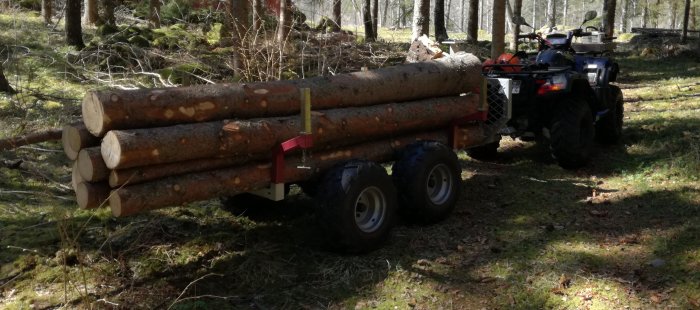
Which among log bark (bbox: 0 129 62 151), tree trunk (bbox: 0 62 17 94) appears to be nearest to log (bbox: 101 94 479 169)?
log bark (bbox: 0 129 62 151)

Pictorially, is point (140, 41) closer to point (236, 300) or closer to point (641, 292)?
point (236, 300)

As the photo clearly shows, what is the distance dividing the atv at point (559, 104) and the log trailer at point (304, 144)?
3.65 ft

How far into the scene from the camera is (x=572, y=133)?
788cm

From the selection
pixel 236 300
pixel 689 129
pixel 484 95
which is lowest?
pixel 236 300

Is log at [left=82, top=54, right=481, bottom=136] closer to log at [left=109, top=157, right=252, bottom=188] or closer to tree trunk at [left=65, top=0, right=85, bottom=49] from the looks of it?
log at [left=109, top=157, right=252, bottom=188]

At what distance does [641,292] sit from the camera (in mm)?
4547

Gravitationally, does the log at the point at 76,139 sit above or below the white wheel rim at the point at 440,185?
above

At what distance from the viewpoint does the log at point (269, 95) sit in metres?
4.37

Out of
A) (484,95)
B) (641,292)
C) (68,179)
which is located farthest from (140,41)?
(641,292)

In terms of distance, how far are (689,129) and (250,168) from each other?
7.09 metres

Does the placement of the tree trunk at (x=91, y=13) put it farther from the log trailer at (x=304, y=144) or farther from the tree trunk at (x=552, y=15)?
the tree trunk at (x=552, y=15)

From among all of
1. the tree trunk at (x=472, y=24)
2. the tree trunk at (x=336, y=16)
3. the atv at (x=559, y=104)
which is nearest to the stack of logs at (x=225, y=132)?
the atv at (x=559, y=104)

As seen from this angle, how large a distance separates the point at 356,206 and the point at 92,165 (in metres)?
2.29

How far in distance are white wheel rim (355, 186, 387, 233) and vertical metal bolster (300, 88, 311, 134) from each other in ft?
2.68
